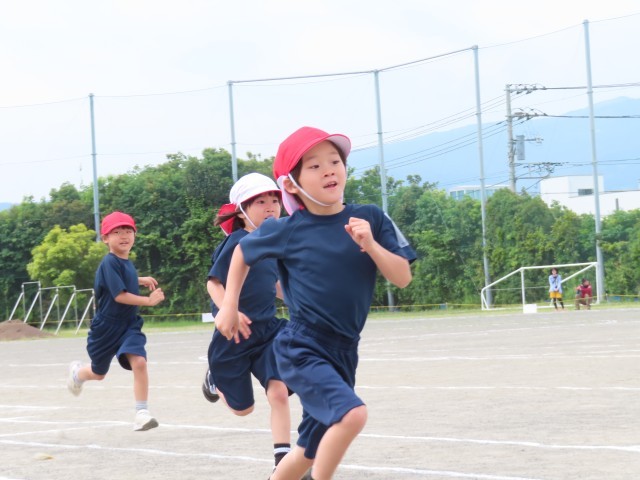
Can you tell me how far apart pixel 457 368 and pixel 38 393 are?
5.45 m

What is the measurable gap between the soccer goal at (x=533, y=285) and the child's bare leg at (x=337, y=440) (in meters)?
40.9

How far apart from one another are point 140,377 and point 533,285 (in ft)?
126

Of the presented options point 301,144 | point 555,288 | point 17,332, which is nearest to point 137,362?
point 301,144

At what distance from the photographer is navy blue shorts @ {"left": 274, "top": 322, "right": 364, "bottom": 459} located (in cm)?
545

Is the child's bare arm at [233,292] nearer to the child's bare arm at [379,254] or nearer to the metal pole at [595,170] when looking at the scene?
the child's bare arm at [379,254]

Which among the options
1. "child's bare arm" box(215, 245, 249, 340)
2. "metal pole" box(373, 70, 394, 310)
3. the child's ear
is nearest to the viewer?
the child's ear

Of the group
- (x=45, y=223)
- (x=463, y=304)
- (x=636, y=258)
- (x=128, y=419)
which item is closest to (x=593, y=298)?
(x=636, y=258)

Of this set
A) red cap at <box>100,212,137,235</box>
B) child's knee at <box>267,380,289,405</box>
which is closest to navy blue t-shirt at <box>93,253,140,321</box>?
red cap at <box>100,212,137,235</box>

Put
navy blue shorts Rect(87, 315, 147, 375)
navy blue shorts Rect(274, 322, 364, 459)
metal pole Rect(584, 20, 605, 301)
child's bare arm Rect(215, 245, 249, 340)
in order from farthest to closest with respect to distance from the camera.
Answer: metal pole Rect(584, 20, 605, 301)
navy blue shorts Rect(87, 315, 147, 375)
child's bare arm Rect(215, 245, 249, 340)
navy blue shorts Rect(274, 322, 364, 459)

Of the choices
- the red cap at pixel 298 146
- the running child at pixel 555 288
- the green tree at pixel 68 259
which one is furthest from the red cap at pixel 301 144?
the green tree at pixel 68 259

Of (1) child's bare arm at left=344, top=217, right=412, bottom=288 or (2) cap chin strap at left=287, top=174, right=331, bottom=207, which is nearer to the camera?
(1) child's bare arm at left=344, top=217, right=412, bottom=288

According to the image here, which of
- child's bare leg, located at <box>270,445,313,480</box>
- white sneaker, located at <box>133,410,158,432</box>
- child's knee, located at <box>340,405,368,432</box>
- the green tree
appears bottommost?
white sneaker, located at <box>133,410,158,432</box>

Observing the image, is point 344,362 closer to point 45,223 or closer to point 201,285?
point 201,285

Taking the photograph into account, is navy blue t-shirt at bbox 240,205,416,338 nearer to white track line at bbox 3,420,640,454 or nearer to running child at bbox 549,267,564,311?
white track line at bbox 3,420,640,454
